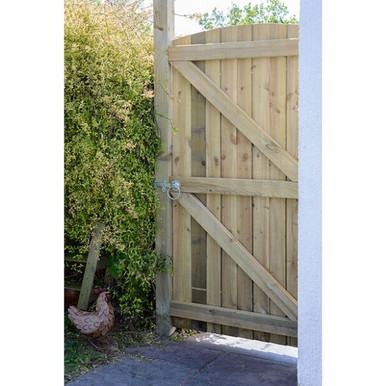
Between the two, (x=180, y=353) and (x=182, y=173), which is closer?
(x=180, y=353)

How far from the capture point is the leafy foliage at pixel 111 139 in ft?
12.1

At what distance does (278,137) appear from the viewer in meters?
3.55

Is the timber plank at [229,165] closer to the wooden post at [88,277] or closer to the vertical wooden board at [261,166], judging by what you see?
the vertical wooden board at [261,166]

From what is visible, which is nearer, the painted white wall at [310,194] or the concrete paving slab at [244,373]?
the painted white wall at [310,194]

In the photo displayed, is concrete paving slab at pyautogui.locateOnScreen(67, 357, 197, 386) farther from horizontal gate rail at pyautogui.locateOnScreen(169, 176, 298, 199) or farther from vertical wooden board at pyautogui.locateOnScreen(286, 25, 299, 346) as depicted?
horizontal gate rail at pyautogui.locateOnScreen(169, 176, 298, 199)

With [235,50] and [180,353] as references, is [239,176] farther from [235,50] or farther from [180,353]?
[180,353]

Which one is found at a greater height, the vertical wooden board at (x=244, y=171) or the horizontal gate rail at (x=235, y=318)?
the vertical wooden board at (x=244, y=171)

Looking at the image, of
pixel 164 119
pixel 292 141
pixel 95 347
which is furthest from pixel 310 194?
pixel 95 347

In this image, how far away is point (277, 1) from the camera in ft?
37.2

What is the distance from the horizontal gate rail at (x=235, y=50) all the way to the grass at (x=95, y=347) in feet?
6.65

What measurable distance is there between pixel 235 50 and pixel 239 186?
0.91 m

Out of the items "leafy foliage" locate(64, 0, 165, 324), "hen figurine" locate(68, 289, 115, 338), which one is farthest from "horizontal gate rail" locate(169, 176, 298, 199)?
"hen figurine" locate(68, 289, 115, 338)

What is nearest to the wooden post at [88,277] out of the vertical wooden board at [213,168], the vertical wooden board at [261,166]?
the vertical wooden board at [213,168]

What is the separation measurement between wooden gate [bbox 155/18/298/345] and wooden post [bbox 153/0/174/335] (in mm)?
45
